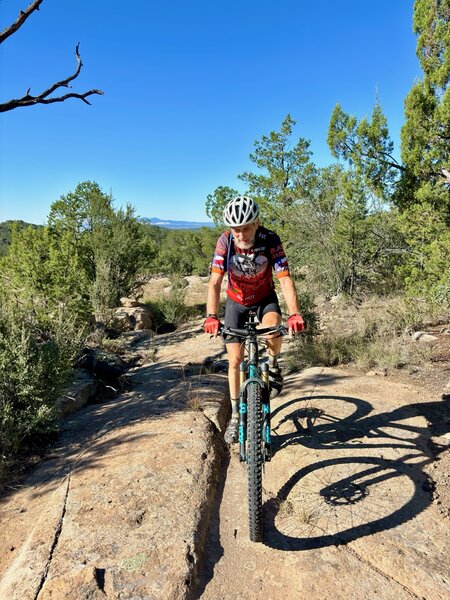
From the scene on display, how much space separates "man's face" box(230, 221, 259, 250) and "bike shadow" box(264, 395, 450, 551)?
200cm

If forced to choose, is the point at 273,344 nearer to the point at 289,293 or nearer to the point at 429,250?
the point at 289,293

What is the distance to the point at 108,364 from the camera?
678 cm

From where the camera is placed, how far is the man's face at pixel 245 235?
325cm

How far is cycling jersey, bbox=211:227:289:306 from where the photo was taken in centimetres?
345

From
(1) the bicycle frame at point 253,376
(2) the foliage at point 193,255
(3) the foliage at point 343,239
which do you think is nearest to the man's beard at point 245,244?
(1) the bicycle frame at point 253,376

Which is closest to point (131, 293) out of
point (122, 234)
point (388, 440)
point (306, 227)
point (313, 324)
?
point (122, 234)

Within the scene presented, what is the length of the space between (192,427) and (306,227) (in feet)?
30.5

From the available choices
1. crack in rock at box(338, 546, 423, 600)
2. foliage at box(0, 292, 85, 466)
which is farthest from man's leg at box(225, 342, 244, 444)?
foliage at box(0, 292, 85, 466)

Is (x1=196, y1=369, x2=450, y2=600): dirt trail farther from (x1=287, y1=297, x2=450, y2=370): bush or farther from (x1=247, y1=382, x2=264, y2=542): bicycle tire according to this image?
(x1=287, y1=297, x2=450, y2=370): bush

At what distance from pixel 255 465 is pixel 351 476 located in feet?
3.62

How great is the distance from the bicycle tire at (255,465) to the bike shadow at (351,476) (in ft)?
0.62

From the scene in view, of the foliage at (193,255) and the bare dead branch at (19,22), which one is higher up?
the bare dead branch at (19,22)

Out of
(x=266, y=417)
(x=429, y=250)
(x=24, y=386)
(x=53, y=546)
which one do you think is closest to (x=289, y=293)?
(x=266, y=417)

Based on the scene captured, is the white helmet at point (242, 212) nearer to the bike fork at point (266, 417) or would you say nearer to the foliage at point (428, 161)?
the bike fork at point (266, 417)
